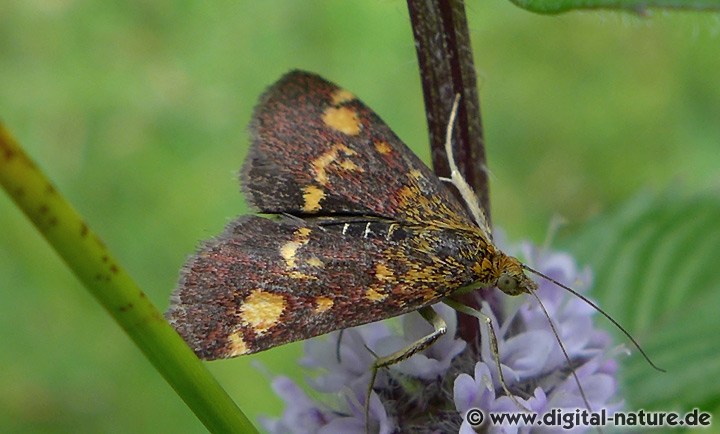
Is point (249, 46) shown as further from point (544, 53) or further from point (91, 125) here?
point (544, 53)

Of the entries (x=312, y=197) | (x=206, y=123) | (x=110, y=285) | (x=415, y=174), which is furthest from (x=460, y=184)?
(x=206, y=123)

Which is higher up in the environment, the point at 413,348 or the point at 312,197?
the point at 312,197

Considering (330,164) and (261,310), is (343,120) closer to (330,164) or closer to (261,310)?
(330,164)

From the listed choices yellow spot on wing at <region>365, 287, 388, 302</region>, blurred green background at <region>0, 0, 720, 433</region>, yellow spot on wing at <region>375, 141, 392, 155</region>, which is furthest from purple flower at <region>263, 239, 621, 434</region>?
blurred green background at <region>0, 0, 720, 433</region>

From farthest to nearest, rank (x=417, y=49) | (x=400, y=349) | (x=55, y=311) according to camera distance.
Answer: (x=55, y=311)
(x=400, y=349)
(x=417, y=49)

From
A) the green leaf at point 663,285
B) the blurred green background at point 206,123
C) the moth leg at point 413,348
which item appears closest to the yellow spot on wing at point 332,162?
the moth leg at point 413,348

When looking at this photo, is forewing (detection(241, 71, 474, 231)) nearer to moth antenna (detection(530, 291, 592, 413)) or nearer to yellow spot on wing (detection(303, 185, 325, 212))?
yellow spot on wing (detection(303, 185, 325, 212))

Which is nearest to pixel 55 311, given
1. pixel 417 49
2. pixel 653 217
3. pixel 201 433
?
pixel 201 433
